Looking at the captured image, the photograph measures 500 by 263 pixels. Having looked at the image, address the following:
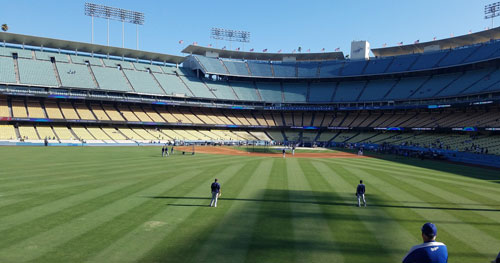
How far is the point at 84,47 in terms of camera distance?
7512 cm

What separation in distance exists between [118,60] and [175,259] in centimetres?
8282

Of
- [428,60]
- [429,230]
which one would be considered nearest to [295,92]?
[428,60]

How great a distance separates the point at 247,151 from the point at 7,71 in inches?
2129

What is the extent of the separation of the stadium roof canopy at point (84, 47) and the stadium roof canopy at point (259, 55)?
626 centimetres

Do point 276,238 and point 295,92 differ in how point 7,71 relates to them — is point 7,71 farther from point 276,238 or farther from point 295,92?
point 276,238

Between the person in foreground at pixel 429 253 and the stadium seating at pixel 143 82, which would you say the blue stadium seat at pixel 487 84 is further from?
the stadium seating at pixel 143 82

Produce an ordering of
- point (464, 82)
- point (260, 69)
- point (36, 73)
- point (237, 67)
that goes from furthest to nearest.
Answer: point (260, 69) → point (237, 67) → point (36, 73) → point (464, 82)

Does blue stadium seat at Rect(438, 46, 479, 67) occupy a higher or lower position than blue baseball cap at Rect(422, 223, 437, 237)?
higher

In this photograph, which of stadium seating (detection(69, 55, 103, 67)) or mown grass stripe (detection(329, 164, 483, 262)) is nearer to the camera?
mown grass stripe (detection(329, 164, 483, 262))

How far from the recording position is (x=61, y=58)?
7175 centimetres

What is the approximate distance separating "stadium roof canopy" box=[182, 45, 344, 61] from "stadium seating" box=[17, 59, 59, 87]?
120 ft

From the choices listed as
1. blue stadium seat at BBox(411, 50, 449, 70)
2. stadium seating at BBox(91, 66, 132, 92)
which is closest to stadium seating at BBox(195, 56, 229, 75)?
stadium seating at BBox(91, 66, 132, 92)

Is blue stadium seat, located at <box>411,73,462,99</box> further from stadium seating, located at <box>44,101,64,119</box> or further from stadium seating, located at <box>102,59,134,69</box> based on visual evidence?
stadium seating, located at <box>44,101,64,119</box>

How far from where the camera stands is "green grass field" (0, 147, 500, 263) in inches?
A: 368
